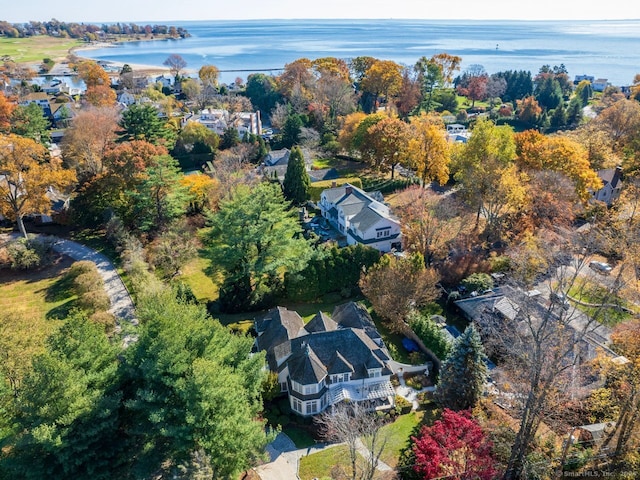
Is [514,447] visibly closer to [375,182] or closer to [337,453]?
[337,453]

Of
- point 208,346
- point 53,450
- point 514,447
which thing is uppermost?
point 208,346

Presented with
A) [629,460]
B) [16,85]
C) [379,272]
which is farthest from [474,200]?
[16,85]

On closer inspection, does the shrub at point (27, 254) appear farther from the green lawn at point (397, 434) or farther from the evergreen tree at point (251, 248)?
the green lawn at point (397, 434)

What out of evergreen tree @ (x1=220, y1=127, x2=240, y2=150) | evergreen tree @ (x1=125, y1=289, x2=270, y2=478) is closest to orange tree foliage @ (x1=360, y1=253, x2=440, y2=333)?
evergreen tree @ (x1=125, y1=289, x2=270, y2=478)

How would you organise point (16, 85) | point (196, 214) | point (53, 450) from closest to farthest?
point (53, 450) < point (196, 214) < point (16, 85)

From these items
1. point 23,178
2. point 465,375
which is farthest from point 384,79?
point 465,375

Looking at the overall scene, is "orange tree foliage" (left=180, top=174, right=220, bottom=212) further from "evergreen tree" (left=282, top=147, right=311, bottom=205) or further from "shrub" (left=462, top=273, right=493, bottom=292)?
"shrub" (left=462, top=273, right=493, bottom=292)
